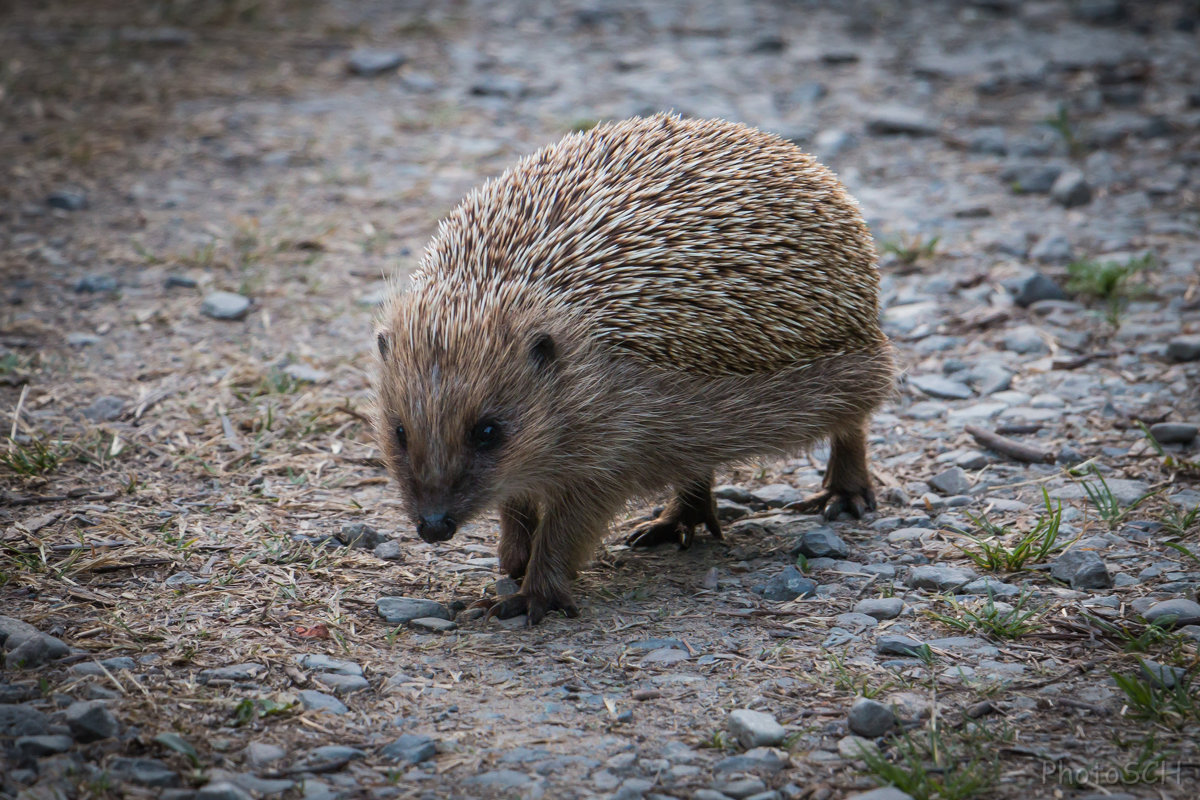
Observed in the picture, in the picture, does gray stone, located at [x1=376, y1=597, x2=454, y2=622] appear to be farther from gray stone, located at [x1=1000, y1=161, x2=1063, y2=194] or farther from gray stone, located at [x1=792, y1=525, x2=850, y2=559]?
gray stone, located at [x1=1000, y1=161, x2=1063, y2=194]

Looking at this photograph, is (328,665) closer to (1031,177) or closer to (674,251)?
(674,251)

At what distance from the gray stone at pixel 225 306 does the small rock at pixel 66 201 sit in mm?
2163

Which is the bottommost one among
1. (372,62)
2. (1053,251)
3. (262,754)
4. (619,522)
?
(619,522)

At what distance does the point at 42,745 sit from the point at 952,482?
4303mm

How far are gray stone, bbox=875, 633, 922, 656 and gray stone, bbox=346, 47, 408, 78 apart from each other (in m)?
9.33

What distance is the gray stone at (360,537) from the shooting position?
546cm

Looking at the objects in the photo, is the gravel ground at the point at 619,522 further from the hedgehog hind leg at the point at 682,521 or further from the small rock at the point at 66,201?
the hedgehog hind leg at the point at 682,521

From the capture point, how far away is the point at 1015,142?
398 inches

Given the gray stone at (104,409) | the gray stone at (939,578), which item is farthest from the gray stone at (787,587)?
the gray stone at (104,409)

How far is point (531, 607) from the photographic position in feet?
16.2

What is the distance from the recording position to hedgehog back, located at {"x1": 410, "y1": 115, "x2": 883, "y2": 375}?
16.7 feet

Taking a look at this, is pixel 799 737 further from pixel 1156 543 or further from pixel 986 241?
pixel 986 241

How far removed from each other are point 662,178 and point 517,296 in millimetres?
933

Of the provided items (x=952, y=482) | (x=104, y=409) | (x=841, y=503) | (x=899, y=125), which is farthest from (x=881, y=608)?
(x=899, y=125)
